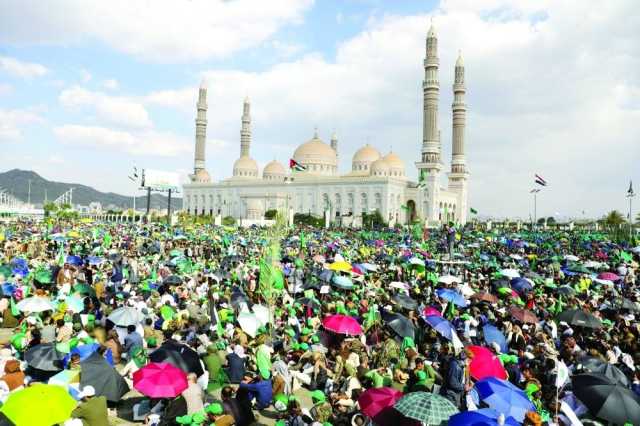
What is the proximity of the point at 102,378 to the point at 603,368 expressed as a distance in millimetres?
6241

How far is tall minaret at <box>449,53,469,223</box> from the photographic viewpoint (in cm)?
6844

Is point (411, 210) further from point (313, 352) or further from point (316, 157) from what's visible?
point (313, 352)

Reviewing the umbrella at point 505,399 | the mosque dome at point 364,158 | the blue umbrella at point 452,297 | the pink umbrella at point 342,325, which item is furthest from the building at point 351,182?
the umbrella at point 505,399

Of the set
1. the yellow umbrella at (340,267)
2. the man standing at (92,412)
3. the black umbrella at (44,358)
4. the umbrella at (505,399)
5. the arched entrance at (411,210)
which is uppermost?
the arched entrance at (411,210)

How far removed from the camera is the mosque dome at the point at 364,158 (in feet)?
268

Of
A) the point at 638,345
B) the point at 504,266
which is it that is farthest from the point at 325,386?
the point at 504,266

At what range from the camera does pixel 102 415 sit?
19.5ft

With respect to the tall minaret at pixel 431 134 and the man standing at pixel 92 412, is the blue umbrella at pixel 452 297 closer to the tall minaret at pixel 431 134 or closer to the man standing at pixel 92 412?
the man standing at pixel 92 412

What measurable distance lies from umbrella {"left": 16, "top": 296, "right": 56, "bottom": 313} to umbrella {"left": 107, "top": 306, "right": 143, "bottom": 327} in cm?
141

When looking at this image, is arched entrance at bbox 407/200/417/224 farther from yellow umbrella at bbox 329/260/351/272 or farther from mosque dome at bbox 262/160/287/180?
yellow umbrella at bbox 329/260/351/272

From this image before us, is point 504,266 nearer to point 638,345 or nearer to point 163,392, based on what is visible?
point 638,345

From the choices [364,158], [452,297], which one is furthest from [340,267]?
[364,158]

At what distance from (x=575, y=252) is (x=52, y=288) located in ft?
74.5

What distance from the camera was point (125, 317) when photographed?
9180 mm
